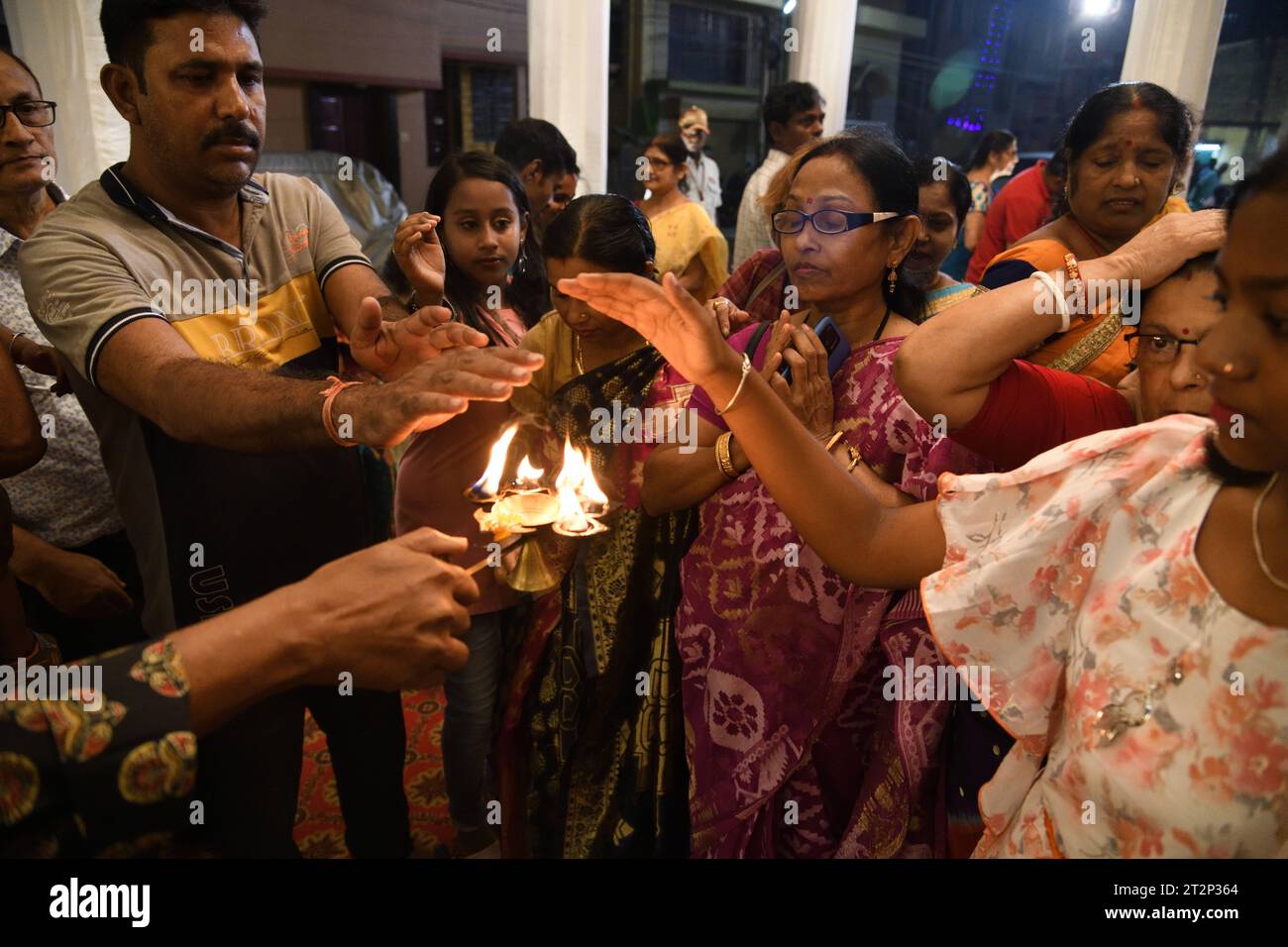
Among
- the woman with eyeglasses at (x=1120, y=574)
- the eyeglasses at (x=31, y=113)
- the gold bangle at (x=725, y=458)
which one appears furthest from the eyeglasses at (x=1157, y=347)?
the eyeglasses at (x=31, y=113)

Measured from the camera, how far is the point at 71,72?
3.20 metres

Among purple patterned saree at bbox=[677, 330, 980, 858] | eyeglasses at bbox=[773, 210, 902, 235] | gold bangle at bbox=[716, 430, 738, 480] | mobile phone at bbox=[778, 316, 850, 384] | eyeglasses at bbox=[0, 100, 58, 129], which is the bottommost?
purple patterned saree at bbox=[677, 330, 980, 858]

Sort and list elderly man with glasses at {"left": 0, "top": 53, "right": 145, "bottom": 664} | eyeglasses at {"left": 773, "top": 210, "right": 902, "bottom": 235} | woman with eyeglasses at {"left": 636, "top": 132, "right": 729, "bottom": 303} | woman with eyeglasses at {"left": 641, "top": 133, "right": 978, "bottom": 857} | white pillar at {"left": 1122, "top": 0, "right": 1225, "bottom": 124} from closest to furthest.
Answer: woman with eyeglasses at {"left": 641, "top": 133, "right": 978, "bottom": 857} < eyeglasses at {"left": 773, "top": 210, "right": 902, "bottom": 235} < elderly man with glasses at {"left": 0, "top": 53, "right": 145, "bottom": 664} < woman with eyeglasses at {"left": 636, "top": 132, "right": 729, "bottom": 303} < white pillar at {"left": 1122, "top": 0, "right": 1225, "bottom": 124}

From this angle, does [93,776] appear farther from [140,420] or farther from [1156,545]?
[1156,545]

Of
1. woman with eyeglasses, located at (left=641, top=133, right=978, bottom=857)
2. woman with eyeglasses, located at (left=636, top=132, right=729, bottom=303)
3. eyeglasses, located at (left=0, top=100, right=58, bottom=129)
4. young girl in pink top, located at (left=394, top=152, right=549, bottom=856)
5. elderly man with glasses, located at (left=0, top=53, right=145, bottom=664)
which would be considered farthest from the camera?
woman with eyeglasses, located at (left=636, top=132, right=729, bottom=303)

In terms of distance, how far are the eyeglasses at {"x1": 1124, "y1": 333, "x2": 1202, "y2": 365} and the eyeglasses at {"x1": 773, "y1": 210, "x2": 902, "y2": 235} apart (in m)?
0.69

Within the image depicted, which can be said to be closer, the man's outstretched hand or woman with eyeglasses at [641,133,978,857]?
the man's outstretched hand

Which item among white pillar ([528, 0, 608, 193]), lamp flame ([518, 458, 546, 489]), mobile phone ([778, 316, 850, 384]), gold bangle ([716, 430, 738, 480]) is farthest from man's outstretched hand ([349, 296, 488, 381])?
white pillar ([528, 0, 608, 193])

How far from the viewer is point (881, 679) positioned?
1911 millimetres

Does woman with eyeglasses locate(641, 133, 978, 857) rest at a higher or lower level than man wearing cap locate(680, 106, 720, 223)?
lower

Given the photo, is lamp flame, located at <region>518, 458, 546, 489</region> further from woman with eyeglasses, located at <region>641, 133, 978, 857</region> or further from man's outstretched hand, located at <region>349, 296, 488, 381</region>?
woman with eyeglasses, located at <region>641, 133, 978, 857</region>

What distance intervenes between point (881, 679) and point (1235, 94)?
9.37 meters

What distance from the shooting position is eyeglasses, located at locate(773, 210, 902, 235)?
1.96 m
